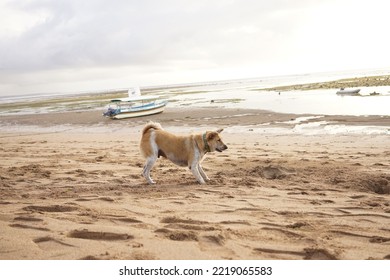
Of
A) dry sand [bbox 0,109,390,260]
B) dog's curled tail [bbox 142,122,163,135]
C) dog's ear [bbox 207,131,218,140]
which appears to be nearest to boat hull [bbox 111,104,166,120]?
dry sand [bbox 0,109,390,260]

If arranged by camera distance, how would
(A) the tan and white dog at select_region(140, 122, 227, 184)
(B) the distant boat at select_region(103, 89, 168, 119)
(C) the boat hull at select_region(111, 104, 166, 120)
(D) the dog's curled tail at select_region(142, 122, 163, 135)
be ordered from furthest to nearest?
1. (C) the boat hull at select_region(111, 104, 166, 120)
2. (B) the distant boat at select_region(103, 89, 168, 119)
3. (D) the dog's curled tail at select_region(142, 122, 163, 135)
4. (A) the tan and white dog at select_region(140, 122, 227, 184)

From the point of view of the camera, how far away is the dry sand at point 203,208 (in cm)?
400

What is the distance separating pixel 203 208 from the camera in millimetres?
5734

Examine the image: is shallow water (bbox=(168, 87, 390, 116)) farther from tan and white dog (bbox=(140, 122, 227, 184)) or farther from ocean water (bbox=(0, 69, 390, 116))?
tan and white dog (bbox=(140, 122, 227, 184))

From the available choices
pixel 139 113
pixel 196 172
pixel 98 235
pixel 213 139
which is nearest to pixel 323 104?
pixel 139 113

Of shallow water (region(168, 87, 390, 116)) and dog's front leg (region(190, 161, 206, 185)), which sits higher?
shallow water (region(168, 87, 390, 116))

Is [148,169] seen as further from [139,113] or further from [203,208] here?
[139,113]

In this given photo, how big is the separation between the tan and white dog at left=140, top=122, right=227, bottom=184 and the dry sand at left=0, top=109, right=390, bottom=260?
0.51 m

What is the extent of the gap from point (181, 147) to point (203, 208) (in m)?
2.54

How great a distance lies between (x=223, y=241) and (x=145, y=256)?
1003 millimetres

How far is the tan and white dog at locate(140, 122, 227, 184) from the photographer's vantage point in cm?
798

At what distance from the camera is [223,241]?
13.8ft
